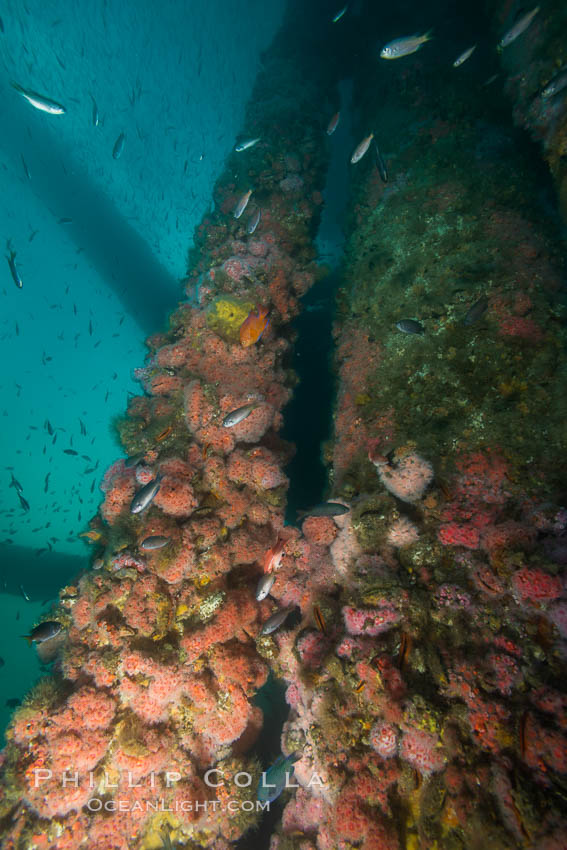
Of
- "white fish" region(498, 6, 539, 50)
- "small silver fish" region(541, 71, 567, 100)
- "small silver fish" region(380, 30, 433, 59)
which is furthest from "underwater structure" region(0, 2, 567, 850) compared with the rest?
"white fish" region(498, 6, 539, 50)

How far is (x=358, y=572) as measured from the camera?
4516 millimetres

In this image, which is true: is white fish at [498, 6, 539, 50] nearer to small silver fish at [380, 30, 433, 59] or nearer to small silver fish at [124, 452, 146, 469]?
small silver fish at [380, 30, 433, 59]

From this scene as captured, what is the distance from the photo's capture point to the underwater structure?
3.49m

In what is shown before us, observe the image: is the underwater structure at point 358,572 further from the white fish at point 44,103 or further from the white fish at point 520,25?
the white fish at point 44,103

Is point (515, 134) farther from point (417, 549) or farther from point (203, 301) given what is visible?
point (417, 549)

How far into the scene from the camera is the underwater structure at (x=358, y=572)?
349cm

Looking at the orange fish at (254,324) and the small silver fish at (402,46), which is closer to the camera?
the small silver fish at (402,46)

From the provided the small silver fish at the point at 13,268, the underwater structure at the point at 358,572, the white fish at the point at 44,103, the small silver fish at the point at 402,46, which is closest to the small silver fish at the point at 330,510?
the underwater structure at the point at 358,572

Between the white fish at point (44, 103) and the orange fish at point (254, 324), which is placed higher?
the white fish at point (44, 103)

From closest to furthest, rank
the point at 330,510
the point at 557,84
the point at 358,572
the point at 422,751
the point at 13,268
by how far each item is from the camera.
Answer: the point at 422,751
the point at 330,510
the point at 358,572
the point at 557,84
the point at 13,268

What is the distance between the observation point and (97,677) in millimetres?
5176

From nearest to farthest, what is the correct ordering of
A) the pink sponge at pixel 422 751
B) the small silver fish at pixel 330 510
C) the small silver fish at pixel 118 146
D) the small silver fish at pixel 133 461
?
the pink sponge at pixel 422 751, the small silver fish at pixel 330 510, the small silver fish at pixel 133 461, the small silver fish at pixel 118 146

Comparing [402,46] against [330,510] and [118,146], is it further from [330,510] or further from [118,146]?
[330,510]

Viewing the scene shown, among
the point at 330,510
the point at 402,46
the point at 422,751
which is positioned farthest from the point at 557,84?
the point at 422,751
